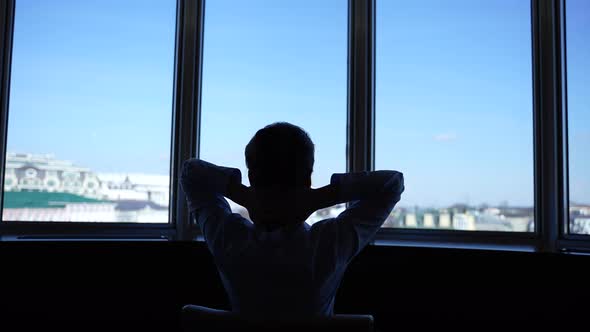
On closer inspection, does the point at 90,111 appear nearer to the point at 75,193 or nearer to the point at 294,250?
the point at 75,193

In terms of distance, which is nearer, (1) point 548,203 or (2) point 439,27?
(1) point 548,203

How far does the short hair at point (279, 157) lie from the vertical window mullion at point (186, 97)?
5.29 feet

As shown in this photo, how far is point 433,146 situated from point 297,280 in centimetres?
177

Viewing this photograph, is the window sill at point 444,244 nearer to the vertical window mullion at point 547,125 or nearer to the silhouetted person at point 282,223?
the vertical window mullion at point 547,125

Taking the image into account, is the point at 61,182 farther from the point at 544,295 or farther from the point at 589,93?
the point at 589,93

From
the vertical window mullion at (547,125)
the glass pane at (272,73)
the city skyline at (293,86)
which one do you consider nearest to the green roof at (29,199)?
the city skyline at (293,86)

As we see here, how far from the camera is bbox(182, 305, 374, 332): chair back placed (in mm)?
917

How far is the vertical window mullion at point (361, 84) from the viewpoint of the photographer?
8.72ft

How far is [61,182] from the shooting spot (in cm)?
259

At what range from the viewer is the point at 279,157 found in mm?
1136

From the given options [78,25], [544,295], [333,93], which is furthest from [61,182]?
[544,295]

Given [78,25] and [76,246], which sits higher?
[78,25]

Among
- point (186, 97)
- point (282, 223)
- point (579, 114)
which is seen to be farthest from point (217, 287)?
point (579, 114)

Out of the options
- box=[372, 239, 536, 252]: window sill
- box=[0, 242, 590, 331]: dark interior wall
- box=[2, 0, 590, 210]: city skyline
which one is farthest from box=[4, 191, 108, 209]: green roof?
box=[372, 239, 536, 252]: window sill
